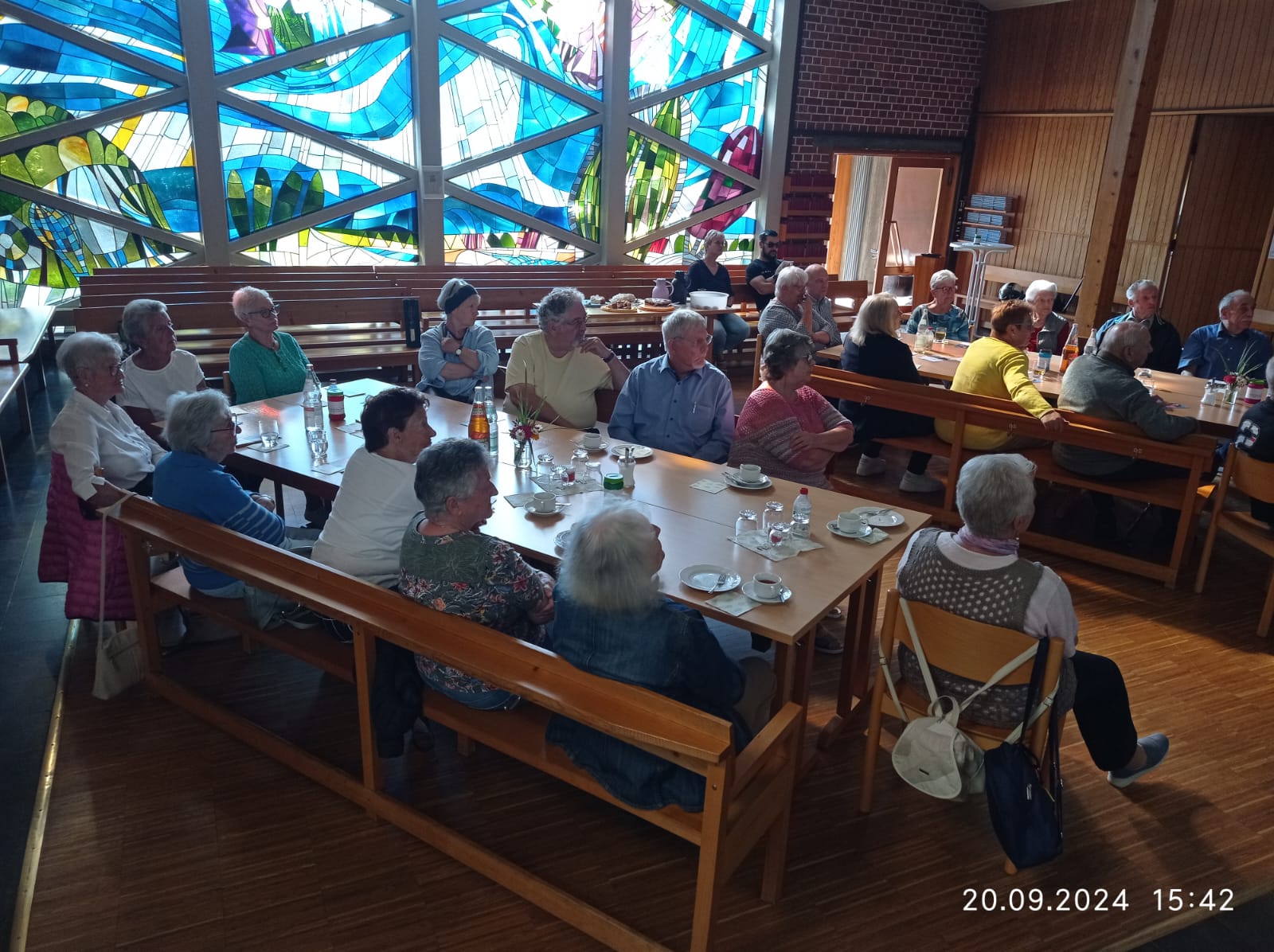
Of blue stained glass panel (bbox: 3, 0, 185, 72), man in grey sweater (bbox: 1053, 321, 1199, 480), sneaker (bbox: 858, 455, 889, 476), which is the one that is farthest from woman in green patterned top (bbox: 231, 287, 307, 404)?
man in grey sweater (bbox: 1053, 321, 1199, 480)

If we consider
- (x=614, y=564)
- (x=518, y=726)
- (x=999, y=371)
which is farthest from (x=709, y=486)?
(x=999, y=371)

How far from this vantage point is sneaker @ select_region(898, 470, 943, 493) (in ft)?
19.4

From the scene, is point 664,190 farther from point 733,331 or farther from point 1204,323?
point 1204,323

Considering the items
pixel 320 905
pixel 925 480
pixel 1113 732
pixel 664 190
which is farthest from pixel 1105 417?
pixel 664 190

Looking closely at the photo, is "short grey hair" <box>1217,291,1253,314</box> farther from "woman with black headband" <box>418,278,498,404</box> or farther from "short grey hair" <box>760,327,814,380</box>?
"woman with black headband" <box>418,278,498,404</box>

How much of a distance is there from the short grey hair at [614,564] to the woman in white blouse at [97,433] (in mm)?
2126

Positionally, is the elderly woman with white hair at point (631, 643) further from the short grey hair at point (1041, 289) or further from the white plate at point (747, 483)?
the short grey hair at point (1041, 289)

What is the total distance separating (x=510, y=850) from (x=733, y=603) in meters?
1.02

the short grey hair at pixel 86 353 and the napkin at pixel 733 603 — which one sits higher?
the short grey hair at pixel 86 353

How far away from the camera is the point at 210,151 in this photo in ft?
25.0

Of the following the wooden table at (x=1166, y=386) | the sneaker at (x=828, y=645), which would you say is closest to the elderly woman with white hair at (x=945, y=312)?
the wooden table at (x=1166, y=386)

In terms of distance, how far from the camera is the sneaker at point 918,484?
19.4 ft

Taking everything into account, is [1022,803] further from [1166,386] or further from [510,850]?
[1166,386]

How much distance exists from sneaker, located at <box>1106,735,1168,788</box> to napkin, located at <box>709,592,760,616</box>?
1510 millimetres
